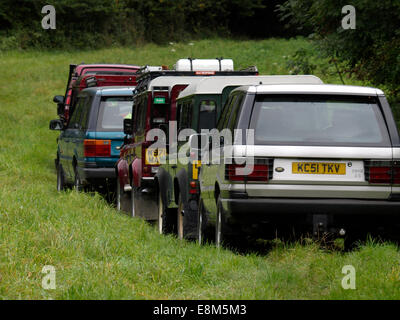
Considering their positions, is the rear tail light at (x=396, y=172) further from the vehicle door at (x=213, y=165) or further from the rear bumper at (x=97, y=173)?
the rear bumper at (x=97, y=173)

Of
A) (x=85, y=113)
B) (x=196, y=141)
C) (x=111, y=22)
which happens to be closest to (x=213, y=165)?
(x=196, y=141)

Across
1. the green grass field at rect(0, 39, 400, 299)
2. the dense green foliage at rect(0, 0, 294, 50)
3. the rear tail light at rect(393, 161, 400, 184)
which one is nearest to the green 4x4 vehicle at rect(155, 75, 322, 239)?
the green grass field at rect(0, 39, 400, 299)

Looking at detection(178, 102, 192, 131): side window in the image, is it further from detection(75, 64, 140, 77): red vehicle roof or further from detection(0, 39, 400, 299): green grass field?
detection(75, 64, 140, 77): red vehicle roof

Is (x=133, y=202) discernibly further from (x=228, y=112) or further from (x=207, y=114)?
(x=228, y=112)

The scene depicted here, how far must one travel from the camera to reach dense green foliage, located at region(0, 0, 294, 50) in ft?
187

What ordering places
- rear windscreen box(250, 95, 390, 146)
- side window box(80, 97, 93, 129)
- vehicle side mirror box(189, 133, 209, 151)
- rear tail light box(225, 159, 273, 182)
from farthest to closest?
1. side window box(80, 97, 93, 129)
2. vehicle side mirror box(189, 133, 209, 151)
3. rear windscreen box(250, 95, 390, 146)
4. rear tail light box(225, 159, 273, 182)

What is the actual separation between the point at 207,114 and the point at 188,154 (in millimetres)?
701

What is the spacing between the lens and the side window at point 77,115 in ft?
51.0

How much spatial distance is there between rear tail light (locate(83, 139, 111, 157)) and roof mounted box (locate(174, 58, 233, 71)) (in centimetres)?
288

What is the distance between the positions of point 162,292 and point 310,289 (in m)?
1.19

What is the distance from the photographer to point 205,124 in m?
10.5

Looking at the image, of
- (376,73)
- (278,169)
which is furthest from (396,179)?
(376,73)

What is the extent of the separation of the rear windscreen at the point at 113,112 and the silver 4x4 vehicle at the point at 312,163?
6.56 m
